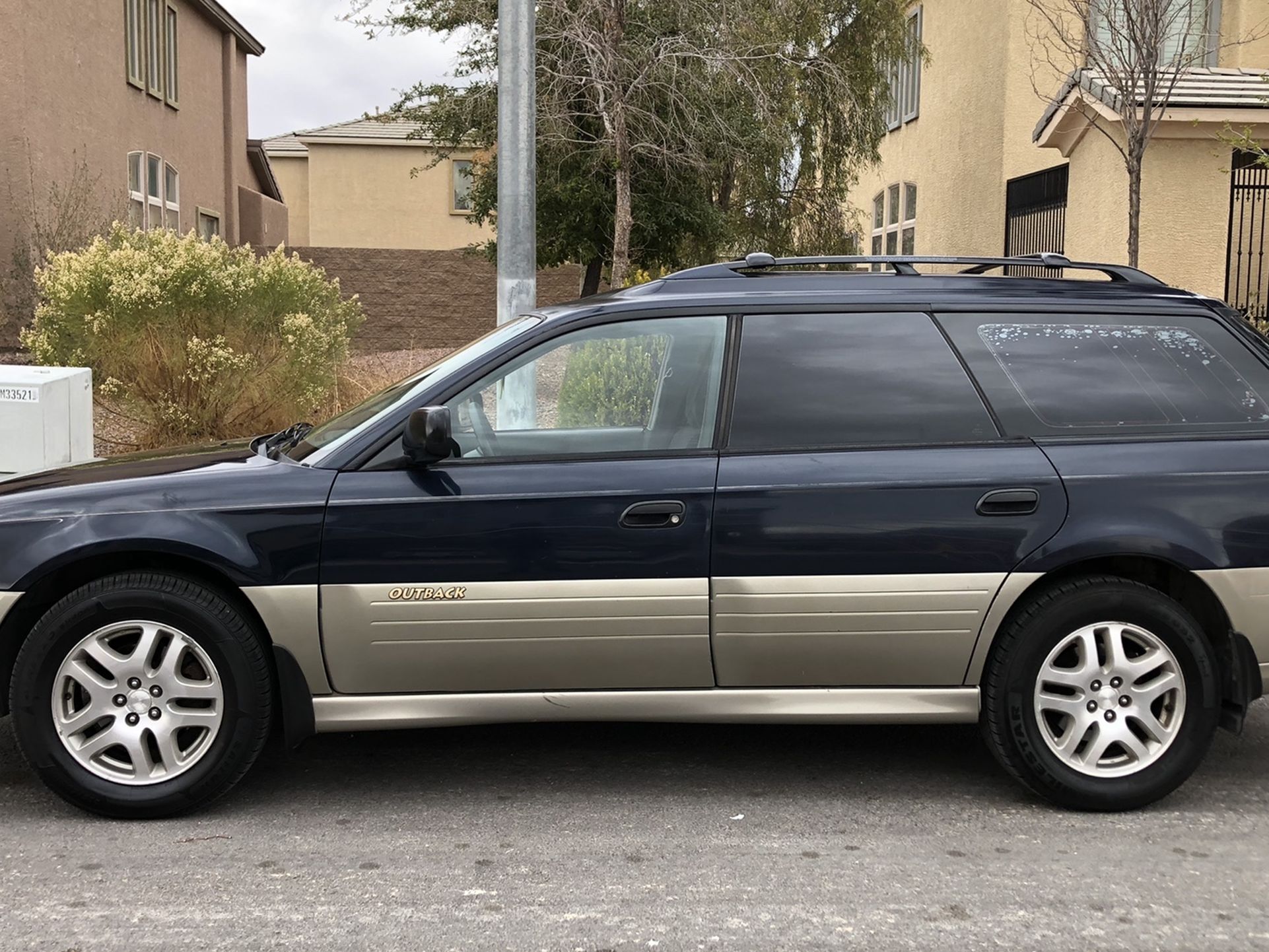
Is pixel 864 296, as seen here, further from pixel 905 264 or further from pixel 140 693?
pixel 140 693

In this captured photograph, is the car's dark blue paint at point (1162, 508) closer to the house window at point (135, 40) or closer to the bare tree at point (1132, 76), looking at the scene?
the bare tree at point (1132, 76)

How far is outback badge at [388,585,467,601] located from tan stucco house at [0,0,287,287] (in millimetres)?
16306

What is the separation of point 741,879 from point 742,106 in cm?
1348

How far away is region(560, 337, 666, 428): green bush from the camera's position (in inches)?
187

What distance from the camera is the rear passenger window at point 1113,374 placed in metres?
4.64

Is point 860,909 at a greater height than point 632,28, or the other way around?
point 632,28

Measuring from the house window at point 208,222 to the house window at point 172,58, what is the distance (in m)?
2.54

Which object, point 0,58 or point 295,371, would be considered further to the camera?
point 0,58

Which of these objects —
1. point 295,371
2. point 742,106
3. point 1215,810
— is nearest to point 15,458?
point 295,371

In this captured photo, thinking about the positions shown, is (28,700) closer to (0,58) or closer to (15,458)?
(15,458)

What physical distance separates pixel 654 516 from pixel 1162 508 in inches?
64.1

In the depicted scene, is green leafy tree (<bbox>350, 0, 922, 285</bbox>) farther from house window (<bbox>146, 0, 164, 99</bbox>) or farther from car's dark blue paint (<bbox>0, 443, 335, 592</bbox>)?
car's dark blue paint (<bbox>0, 443, 335, 592</bbox>)

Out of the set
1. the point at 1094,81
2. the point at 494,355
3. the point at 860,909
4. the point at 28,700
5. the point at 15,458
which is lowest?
the point at 860,909

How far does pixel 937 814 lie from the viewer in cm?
453
